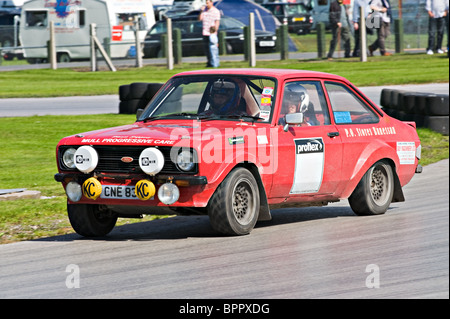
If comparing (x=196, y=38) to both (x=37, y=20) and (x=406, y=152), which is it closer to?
(x=37, y=20)

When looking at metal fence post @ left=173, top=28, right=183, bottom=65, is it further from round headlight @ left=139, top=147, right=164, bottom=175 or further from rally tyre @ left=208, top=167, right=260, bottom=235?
round headlight @ left=139, top=147, right=164, bottom=175

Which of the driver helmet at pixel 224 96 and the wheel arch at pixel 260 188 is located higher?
the driver helmet at pixel 224 96

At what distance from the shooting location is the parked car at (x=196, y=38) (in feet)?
116

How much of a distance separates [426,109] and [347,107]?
703 cm

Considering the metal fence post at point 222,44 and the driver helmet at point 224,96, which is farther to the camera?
the metal fence post at point 222,44

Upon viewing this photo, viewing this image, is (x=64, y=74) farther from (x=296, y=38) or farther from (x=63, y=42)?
(x=296, y=38)

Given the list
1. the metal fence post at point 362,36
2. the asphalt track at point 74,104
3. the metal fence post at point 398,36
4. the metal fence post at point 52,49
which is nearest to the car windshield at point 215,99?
the asphalt track at point 74,104

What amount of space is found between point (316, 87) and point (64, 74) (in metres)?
23.6

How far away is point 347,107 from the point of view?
32.9ft

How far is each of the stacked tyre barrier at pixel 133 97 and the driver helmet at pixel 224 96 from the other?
10.5m

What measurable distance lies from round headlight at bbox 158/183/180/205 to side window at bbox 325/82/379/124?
7.47ft

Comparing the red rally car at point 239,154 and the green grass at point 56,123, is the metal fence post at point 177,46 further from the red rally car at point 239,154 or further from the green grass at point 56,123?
the red rally car at point 239,154

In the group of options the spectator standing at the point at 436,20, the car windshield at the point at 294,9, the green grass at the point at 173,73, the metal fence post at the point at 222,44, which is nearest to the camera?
the green grass at the point at 173,73

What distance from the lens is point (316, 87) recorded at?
964cm
